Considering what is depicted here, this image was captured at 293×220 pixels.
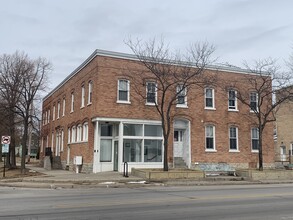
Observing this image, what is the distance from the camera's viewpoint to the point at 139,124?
27.3 m

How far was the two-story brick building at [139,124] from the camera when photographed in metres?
26.4

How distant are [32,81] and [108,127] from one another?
27.8 feet

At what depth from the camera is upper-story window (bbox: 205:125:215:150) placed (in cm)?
2984

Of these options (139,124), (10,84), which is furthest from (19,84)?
(139,124)

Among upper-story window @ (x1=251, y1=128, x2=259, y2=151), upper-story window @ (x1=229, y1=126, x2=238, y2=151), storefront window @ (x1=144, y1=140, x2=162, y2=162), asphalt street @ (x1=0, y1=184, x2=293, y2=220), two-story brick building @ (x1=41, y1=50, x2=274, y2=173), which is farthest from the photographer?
upper-story window @ (x1=251, y1=128, x2=259, y2=151)

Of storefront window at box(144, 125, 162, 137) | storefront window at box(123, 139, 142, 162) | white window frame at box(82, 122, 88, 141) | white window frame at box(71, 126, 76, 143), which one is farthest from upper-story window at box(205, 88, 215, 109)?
white window frame at box(71, 126, 76, 143)

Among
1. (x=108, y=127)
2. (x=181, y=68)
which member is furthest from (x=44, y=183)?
(x=181, y=68)

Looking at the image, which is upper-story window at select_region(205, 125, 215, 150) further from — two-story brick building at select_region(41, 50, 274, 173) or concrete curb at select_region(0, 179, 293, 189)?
concrete curb at select_region(0, 179, 293, 189)

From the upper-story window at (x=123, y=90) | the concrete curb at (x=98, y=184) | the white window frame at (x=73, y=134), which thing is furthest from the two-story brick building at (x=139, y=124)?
the concrete curb at (x=98, y=184)

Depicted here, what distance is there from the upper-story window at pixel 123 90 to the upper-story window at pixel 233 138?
974cm

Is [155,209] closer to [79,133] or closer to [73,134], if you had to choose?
[79,133]

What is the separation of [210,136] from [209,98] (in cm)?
318

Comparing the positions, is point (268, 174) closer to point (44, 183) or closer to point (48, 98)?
point (44, 183)

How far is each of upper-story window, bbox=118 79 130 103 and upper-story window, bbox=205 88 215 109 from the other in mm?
7138
